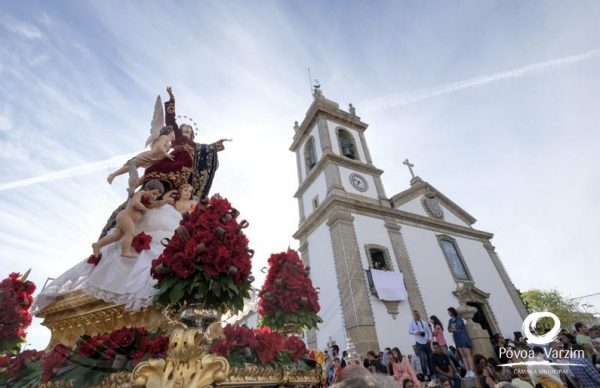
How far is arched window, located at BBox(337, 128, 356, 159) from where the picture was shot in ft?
69.2

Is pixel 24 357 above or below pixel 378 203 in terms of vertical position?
below

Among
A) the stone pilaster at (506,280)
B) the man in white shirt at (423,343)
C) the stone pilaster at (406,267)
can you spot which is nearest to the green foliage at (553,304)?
the stone pilaster at (506,280)

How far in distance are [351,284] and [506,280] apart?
1271cm

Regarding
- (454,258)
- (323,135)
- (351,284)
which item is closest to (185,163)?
(351,284)

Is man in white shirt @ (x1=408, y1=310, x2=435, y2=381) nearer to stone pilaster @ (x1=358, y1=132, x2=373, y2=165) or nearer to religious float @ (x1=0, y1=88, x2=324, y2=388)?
religious float @ (x1=0, y1=88, x2=324, y2=388)

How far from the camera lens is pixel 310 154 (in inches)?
885

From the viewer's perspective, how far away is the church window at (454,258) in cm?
1815

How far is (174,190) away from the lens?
3756 millimetres

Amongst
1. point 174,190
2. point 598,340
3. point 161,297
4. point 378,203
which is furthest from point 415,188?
point 161,297

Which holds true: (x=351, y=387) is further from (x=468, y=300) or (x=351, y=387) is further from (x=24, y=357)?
(x=468, y=300)

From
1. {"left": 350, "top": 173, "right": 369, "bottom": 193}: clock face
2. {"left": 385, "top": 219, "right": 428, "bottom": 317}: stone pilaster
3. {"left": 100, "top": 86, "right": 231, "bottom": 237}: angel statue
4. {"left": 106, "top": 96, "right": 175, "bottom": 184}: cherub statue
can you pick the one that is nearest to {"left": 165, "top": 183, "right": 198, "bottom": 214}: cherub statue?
{"left": 100, "top": 86, "right": 231, "bottom": 237}: angel statue

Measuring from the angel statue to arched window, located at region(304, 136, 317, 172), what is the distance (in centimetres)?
1718

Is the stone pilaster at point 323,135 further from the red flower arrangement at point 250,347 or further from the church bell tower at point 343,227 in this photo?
the red flower arrangement at point 250,347

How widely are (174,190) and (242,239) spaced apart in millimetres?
1904
